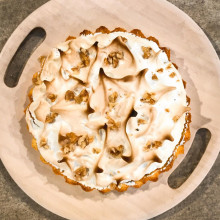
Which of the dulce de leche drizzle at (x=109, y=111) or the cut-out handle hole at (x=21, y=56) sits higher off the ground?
the dulce de leche drizzle at (x=109, y=111)

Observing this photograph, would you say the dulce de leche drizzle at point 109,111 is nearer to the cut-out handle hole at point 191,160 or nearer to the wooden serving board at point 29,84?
the wooden serving board at point 29,84

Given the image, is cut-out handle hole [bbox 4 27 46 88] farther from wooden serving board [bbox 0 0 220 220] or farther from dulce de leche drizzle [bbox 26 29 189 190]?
dulce de leche drizzle [bbox 26 29 189 190]

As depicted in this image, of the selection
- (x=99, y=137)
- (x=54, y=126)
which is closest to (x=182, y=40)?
(x=99, y=137)

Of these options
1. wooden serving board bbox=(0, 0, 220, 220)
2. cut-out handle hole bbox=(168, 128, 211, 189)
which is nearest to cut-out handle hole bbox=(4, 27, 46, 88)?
wooden serving board bbox=(0, 0, 220, 220)

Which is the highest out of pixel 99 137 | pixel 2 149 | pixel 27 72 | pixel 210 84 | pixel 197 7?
pixel 197 7

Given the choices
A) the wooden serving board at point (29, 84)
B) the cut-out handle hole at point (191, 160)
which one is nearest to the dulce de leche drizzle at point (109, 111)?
the wooden serving board at point (29, 84)

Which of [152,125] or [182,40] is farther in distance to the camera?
[182,40]

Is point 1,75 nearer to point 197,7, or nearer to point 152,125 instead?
point 152,125
